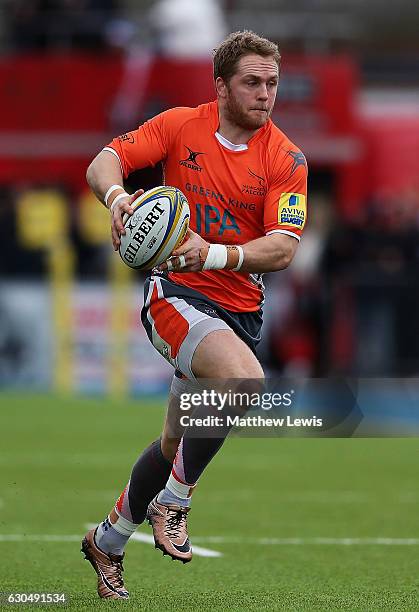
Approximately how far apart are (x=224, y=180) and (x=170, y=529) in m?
1.63

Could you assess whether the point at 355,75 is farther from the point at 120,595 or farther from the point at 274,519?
the point at 120,595

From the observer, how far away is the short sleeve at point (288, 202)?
7.27 meters

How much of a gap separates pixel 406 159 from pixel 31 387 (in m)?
7.24

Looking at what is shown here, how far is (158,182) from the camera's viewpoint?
68.2 feet

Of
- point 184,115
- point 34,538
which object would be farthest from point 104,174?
point 34,538

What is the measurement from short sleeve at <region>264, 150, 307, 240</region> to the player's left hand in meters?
0.44

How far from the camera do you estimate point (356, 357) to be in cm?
1955

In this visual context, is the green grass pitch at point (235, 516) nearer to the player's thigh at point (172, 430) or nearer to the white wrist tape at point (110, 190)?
the player's thigh at point (172, 430)

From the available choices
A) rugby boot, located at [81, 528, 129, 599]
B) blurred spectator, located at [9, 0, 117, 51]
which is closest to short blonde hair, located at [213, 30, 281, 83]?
rugby boot, located at [81, 528, 129, 599]

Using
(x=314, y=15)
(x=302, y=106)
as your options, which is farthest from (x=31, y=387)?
(x=314, y=15)

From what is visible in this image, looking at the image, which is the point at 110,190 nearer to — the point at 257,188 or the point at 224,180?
the point at 224,180

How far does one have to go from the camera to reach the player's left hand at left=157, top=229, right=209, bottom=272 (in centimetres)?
691

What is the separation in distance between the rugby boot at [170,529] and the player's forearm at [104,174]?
4.79 ft

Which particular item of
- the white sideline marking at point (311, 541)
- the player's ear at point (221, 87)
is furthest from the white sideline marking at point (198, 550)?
the player's ear at point (221, 87)
